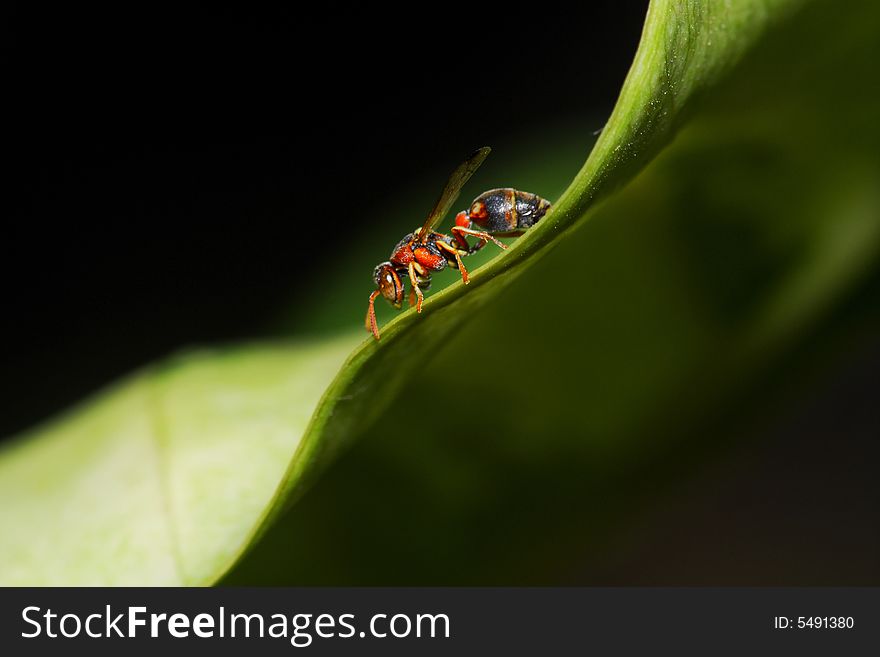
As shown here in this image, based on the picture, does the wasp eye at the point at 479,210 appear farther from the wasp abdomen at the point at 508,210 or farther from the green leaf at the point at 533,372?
the green leaf at the point at 533,372

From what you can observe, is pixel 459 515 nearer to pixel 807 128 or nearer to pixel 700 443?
pixel 700 443

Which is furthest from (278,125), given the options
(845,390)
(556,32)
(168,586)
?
(168,586)

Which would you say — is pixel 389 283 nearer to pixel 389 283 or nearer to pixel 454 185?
pixel 389 283

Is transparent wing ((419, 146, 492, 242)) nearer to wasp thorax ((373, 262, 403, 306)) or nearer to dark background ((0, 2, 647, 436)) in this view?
wasp thorax ((373, 262, 403, 306))

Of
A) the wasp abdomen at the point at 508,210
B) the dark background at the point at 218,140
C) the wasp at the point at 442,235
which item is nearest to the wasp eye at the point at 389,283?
the wasp at the point at 442,235

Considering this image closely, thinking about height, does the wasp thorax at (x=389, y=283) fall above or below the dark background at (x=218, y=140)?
below

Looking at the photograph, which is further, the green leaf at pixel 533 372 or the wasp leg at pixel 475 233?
the wasp leg at pixel 475 233
